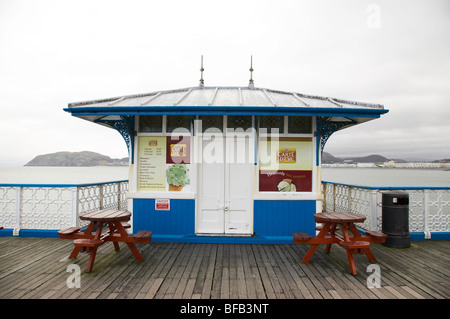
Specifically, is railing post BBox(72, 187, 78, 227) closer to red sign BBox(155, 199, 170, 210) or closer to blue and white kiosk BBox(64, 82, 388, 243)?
blue and white kiosk BBox(64, 82, 388, 243)

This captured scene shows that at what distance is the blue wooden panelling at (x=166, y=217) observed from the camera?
16.8ft

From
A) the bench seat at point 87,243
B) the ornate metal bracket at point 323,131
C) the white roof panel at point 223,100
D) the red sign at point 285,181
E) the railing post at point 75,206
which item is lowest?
the bench seat at point 87,243

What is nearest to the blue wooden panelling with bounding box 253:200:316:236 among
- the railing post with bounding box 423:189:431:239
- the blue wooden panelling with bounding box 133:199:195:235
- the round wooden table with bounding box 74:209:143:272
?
the blue wooden panelling with bounding box 133:199:195:235

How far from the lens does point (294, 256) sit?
4383 mm

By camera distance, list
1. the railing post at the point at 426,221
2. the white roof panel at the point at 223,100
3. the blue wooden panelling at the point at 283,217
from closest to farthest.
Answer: the white roof panel at the point at 223,100, the blue wooden panelling at the point at 283,217, the railing post at the point at 426,221

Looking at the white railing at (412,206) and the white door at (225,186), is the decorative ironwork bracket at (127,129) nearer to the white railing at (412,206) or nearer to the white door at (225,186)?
the white door at (225,186)

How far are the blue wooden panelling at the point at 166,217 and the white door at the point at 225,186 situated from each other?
240mm

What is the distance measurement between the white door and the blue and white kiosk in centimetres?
2

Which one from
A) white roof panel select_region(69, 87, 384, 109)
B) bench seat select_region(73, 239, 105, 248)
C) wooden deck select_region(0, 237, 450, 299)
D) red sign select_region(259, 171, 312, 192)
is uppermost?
white roof panel select_region(69, 87, 384, 109)

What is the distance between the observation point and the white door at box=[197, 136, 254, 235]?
16.9ft

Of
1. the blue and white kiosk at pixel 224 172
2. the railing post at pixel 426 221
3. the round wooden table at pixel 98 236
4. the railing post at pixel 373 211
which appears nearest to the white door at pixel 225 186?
the blue and white kiosk at pixel 224 172

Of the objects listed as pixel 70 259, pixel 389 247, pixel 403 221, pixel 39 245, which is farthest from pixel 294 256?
pixel 39 245
